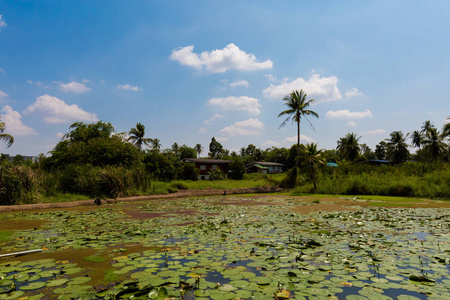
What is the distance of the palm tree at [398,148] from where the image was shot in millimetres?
52069

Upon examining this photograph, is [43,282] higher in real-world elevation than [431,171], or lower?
lower

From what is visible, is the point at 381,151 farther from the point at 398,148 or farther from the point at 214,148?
the point at 214,148

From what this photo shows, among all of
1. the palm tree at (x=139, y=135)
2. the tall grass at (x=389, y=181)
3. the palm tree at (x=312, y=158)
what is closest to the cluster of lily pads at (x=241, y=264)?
the tall grass at (x=389, y=181)

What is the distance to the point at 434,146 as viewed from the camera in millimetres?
43500

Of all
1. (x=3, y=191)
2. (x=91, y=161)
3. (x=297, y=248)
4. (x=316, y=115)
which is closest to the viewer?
(x=297, y=248)

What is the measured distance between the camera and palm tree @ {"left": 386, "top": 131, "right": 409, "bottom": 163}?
52.1 meters

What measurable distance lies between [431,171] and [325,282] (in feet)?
82.3

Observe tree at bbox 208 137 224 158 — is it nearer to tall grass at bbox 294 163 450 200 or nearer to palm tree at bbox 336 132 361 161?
palm tree at bbox 336 132 361 161

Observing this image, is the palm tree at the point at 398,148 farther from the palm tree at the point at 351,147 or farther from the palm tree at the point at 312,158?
the palm tree at the point at 312,158

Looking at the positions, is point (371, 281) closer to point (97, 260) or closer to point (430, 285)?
point (430, 285)

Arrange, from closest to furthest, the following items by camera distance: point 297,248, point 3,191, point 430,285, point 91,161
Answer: point 430,285
point 297,248
point 3,191
point 91,161

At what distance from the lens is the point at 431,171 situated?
22.7 meters

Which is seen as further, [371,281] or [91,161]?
[91,161]

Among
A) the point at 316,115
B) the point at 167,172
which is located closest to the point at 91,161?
the point at 167,172
